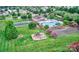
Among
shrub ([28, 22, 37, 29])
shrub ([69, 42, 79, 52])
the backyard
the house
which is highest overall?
the house

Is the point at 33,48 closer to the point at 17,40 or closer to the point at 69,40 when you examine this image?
the point at 17,40

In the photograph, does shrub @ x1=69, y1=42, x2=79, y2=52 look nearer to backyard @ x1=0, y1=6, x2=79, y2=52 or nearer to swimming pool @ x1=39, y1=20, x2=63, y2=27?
backyard @ x1=0, y1=6, x2=79, y2=52

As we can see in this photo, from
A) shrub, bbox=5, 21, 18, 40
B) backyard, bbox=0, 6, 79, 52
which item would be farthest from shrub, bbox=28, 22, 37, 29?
shrub, bbox=5, 21, 18, 40

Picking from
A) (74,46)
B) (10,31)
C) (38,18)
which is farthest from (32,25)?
(74,46)

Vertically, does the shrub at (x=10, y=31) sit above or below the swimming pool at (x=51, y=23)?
below

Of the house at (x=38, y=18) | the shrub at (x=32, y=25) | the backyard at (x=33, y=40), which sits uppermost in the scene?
the house at (x=38, y=18)

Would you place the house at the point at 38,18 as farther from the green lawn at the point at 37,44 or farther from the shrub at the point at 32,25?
the green lawn at the point at 37,44

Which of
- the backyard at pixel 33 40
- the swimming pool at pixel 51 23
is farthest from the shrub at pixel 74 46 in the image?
the swimming pool at pixel 51 23
